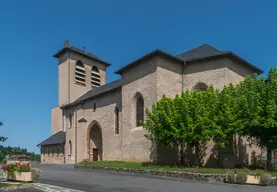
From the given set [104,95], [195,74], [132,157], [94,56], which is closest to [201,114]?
[195,74]

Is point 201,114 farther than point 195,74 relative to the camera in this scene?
No

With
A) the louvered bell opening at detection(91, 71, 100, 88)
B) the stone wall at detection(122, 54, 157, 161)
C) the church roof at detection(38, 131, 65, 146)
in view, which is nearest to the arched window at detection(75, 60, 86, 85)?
the louvered bell opening at detection(91, 71, 100, 88)

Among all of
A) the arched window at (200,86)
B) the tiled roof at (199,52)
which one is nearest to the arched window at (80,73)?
the tiled roof at (199,52)

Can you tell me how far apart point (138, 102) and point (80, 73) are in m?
19.3

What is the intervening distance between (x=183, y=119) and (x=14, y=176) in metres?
10.5

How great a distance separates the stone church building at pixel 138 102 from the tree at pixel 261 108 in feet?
11.2

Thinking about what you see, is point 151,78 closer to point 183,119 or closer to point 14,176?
point 183,119

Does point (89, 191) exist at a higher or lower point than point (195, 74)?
lower

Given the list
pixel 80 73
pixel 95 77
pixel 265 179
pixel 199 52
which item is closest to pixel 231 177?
pixel 265 179

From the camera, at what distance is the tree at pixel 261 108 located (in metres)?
16.5

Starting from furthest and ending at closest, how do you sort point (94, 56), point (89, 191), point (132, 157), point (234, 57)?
point (94, 56) < point (132, 157) < point (234, 57) < point (89, 191)

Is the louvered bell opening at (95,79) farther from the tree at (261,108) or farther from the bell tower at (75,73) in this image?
the tree at (261,108)

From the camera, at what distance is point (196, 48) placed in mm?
27281

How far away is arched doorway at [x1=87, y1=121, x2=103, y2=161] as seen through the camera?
3308cm
